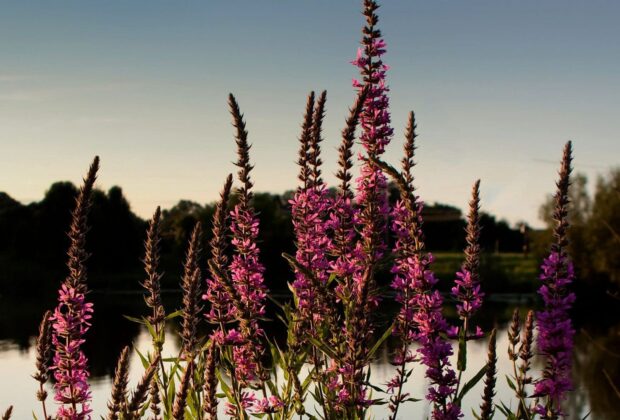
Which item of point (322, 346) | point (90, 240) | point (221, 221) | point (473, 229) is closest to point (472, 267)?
point (473, 229)

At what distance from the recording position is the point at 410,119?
5.06m

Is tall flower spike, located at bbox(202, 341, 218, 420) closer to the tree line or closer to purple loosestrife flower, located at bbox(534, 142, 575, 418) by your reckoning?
purple loosestrife flower, located at bbox(534, 142, 575, 418)

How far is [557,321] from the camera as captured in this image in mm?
4418

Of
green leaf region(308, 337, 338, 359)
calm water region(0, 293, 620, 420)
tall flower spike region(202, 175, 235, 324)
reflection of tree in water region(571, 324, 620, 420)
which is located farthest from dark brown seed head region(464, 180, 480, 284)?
reflection of tree in water region(571, 324, 620, 420)

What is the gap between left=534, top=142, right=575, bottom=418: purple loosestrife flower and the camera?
4367mm

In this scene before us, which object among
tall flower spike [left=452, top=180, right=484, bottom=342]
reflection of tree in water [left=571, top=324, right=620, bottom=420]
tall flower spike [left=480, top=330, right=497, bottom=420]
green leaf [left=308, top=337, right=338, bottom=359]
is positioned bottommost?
reflection of tree in water [left=571, top=324, right=620, bottom=420]

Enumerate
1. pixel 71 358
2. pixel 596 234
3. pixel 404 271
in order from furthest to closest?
pixel 596 234, pixel 404 271, pixel 71 358

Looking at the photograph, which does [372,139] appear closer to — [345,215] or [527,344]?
[345,215]

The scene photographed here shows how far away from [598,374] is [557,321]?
120 feet

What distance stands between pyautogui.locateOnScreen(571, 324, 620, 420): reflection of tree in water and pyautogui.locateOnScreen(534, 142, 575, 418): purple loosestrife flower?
1948 centimetres

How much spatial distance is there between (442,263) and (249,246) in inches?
2768

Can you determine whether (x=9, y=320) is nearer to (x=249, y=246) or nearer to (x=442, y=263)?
(x=442, y=263)

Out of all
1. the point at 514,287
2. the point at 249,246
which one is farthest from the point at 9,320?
the point at 249,246

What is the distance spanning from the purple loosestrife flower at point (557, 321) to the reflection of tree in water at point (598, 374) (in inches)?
767
